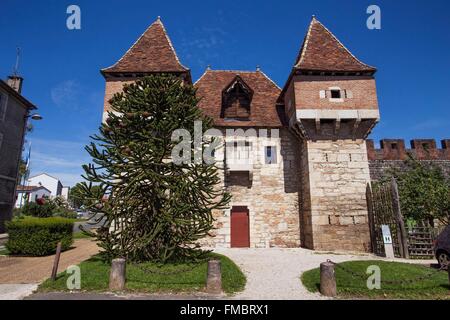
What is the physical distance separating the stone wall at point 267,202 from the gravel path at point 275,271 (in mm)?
1099

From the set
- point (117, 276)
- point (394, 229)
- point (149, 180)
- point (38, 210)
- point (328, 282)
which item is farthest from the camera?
point (38, 210)

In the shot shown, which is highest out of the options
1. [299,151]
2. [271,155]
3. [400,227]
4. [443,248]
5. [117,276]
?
[299,151]

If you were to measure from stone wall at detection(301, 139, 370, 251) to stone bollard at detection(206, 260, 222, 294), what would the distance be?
8.06m

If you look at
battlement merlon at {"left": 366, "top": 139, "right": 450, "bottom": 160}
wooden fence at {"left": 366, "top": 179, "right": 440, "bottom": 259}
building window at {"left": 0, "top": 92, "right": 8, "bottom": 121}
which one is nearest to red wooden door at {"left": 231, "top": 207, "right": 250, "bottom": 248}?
wooden fence at {"left": 366, "top": 179, "right": 440, "bottom": 259}

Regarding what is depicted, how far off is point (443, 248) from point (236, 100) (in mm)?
12101

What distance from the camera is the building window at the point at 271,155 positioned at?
15577mm

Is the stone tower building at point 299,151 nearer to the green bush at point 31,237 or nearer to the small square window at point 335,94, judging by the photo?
the small square window at point 335,94

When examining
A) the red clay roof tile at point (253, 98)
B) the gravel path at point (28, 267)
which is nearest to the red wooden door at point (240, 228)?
the red clay roof tile at point (253, 98)

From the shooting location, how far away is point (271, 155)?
1568 centimetres

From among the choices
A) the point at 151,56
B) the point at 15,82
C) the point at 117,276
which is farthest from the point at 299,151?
the point at 15,82

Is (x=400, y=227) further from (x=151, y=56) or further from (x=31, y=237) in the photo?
(x=31, y=237)
